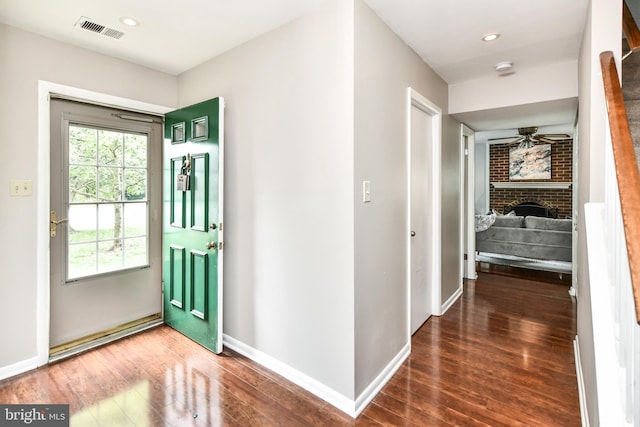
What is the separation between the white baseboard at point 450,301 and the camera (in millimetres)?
3411

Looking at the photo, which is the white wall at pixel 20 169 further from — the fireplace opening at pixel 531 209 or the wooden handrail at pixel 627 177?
the fireplace opening at pixel 531 209

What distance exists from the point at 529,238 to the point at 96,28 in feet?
19.2

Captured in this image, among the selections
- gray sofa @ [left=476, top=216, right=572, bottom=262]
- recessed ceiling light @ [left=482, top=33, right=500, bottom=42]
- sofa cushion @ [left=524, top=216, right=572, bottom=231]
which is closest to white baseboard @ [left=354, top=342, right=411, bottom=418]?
recessed ceiling light @ [left=482, top=33, right=500, bottom=42]

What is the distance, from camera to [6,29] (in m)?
2.15

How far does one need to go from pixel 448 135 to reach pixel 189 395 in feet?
10.9

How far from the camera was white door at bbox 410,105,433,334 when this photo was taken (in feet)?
9.39

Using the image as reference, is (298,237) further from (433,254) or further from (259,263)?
(433,254)

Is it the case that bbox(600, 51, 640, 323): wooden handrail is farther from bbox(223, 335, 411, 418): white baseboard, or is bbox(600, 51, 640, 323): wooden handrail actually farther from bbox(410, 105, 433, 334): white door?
bbox(410, 105, 433, 334): white door

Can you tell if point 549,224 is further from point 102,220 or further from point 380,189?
point 102,220

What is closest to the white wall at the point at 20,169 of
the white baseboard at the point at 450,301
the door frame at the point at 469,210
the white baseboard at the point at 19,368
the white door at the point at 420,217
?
the white baseboard at the point at 19,368

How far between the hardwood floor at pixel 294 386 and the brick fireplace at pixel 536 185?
5.80 m

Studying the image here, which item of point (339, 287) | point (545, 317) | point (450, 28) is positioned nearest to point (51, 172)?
point (339, 287)

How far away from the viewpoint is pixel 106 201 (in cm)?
276

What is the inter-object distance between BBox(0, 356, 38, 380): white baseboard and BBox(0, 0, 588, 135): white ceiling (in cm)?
234
